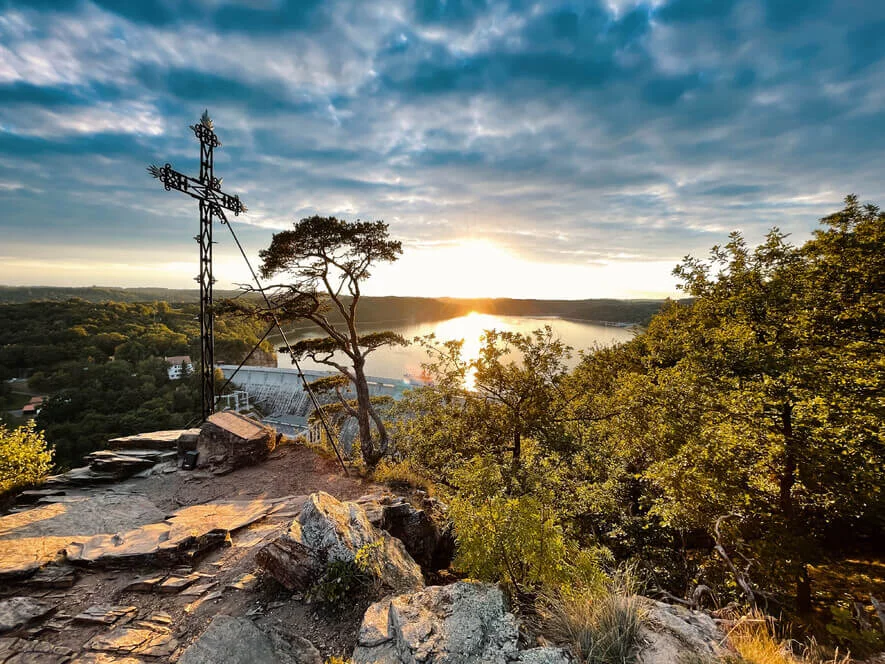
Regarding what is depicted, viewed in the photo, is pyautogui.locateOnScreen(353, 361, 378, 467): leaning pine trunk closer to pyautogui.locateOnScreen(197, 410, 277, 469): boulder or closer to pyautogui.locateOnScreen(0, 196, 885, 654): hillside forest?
pyautogui.locateOnScreen(0, 196, 885, 654): hillside forest

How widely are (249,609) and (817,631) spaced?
29.0 ft

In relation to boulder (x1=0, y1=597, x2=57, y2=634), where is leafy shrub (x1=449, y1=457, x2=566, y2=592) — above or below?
above

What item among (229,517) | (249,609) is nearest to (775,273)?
(249,609)

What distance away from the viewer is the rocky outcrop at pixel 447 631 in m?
2.36

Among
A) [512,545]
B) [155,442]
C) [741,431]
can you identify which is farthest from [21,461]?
[741,431]

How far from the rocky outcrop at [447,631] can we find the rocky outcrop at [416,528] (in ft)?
6.92

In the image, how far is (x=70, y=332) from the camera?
1928 inches

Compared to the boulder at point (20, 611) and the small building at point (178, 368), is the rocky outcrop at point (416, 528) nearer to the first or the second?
the boulder at point (20, 611)

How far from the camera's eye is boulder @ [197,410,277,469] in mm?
7516

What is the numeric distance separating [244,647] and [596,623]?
290cm

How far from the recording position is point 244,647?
110 inches

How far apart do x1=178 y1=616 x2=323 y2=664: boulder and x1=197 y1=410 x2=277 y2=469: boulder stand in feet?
17.3

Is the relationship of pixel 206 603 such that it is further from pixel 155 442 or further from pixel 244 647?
pixel 155 442

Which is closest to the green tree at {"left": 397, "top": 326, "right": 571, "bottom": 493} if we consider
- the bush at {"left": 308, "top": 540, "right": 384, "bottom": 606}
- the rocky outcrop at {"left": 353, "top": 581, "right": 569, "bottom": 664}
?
the bush at {"left": 308, "top": 540, "right": 384, "bottom": 606}
